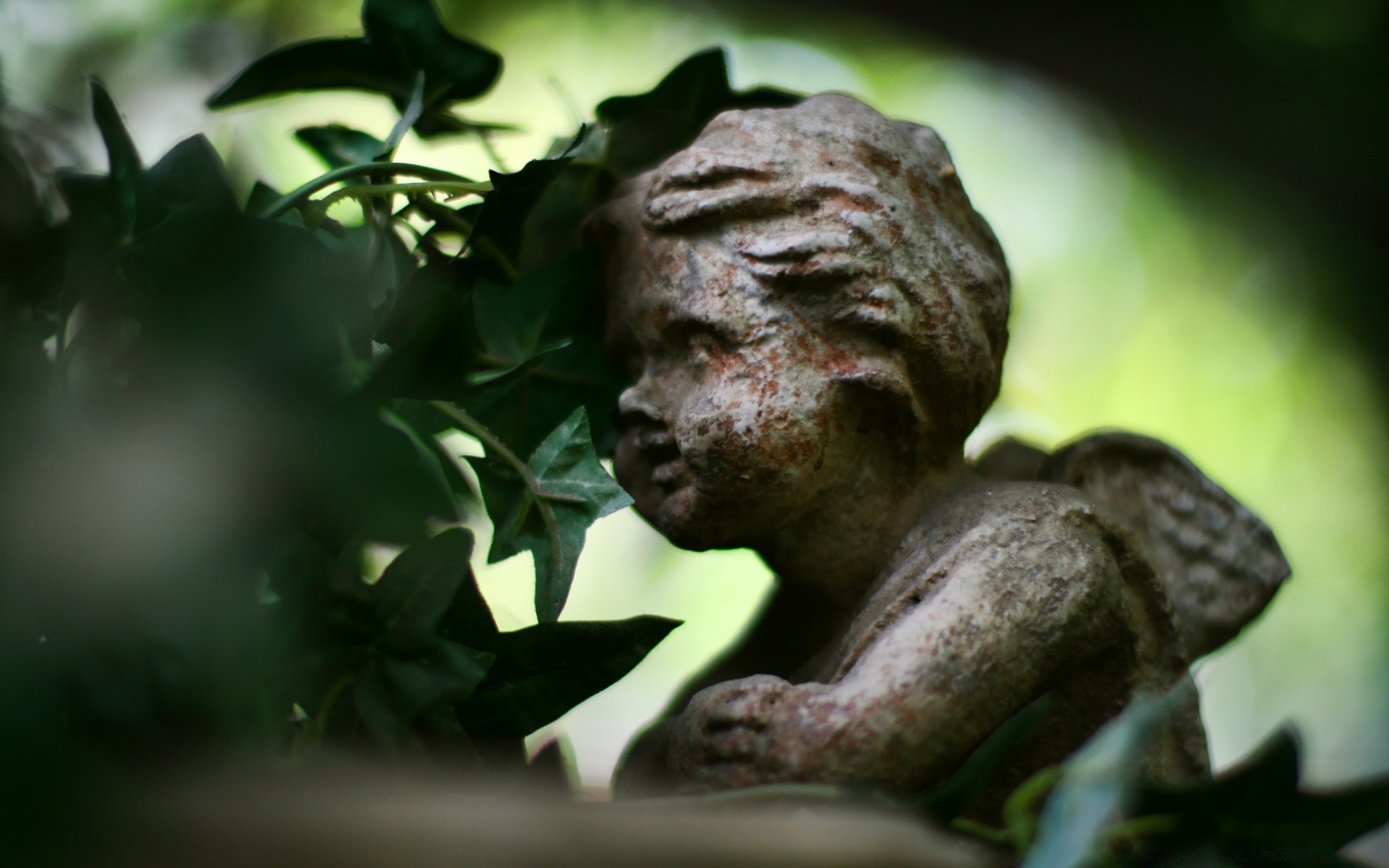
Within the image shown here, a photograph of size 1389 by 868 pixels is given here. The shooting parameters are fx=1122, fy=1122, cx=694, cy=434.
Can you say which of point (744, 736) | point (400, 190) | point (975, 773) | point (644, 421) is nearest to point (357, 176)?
point (400, 190)

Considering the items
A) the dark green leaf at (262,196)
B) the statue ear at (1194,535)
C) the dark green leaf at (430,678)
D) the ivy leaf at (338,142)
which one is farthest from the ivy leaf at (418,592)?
the statue ear at (1194,535)

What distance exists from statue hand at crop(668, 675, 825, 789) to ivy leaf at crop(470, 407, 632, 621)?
0.14 m

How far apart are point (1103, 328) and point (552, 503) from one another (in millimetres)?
1601

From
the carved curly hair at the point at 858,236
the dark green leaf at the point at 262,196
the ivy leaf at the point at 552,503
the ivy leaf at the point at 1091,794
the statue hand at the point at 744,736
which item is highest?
the dark green leaf at the point at 262,196

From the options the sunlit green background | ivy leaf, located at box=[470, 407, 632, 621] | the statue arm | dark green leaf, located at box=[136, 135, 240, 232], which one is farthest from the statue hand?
the sunlit green background

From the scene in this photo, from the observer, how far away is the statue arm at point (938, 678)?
708mm

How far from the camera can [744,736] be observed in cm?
74

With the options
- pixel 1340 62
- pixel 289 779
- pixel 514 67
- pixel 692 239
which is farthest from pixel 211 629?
pixel 1340 62

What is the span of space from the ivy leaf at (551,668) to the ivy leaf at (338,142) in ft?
1.56

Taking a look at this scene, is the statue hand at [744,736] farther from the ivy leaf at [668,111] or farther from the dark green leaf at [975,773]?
the ivy leaf at [668,111]

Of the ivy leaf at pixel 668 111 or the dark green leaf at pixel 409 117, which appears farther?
the ivy leaf at pixel 668 111

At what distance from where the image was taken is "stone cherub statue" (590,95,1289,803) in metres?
0.75

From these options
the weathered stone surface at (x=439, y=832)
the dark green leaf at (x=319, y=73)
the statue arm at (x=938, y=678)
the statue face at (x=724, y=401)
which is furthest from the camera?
the dark green leaf at (x=319, y=73)

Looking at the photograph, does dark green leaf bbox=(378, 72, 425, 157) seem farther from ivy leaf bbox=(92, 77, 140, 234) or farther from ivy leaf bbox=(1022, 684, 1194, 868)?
ivy leaf bbox=(1022, 684, 1194, 868)
